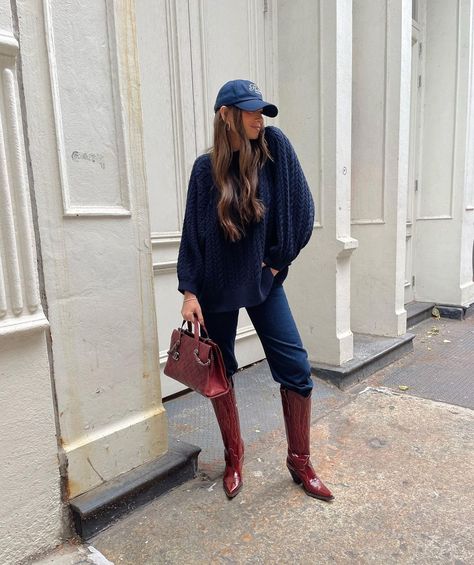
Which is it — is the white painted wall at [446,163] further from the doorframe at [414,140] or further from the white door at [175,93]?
the white door at [175,93]

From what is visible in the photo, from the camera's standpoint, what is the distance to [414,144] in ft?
19.2

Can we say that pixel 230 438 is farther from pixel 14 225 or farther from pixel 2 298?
pixel 14 225

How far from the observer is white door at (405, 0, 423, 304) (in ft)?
18.3

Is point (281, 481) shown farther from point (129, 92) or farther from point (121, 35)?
point (121, 35)

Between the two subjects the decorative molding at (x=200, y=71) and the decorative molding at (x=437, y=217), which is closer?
the decorative molding at (x=200, y=71)

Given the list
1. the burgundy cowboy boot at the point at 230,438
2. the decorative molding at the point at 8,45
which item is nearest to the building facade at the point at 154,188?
the decorative molding at the point at 8,45

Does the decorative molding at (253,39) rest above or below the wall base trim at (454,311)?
above

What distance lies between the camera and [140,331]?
6.92 ft

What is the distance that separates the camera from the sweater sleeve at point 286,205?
6.48 feet

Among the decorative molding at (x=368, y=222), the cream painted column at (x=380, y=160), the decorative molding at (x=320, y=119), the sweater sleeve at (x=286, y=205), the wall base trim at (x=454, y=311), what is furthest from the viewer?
the wall base trim at (x=454, y=311)

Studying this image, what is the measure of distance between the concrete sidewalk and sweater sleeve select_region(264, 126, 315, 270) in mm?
1138

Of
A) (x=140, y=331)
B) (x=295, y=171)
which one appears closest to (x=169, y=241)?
(x=140, y=331)

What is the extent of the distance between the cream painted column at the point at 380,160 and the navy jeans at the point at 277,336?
8.23ft

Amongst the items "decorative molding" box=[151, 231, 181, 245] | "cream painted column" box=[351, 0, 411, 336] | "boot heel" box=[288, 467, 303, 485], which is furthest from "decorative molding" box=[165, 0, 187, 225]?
"cream painted column" box=[351, 0, 411, 336]
